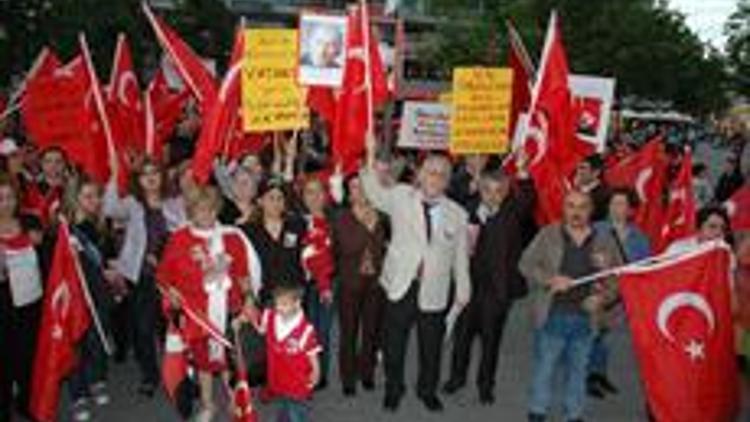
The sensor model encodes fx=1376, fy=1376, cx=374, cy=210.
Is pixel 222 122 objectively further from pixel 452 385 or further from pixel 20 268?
pixel 20 268

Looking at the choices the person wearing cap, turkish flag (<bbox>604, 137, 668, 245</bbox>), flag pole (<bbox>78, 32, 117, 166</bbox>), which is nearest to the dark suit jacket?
the person wearing cap

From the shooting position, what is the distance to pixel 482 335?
9805 mm

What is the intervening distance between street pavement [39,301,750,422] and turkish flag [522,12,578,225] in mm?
1358

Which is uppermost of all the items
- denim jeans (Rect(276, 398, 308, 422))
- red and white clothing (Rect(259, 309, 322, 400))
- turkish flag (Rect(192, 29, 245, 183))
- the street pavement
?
turkish flag (Rect(192, 29, 245, 183))

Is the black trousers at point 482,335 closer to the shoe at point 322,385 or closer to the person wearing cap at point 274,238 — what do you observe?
the shoe at point 322,385

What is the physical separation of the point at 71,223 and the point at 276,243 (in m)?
1.41

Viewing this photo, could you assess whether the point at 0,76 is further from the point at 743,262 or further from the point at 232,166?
the point at 743,262

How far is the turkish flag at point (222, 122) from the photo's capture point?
9992mm

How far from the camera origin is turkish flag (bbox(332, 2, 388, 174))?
10109 mm

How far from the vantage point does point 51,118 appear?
12133 mm

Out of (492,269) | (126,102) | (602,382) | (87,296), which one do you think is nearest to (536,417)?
(492,269)

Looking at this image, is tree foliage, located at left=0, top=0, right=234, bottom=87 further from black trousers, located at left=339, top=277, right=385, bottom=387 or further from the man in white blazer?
the man in white blazer

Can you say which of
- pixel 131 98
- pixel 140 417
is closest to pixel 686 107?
pixel 131 98

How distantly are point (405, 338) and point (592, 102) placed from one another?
175 inches
